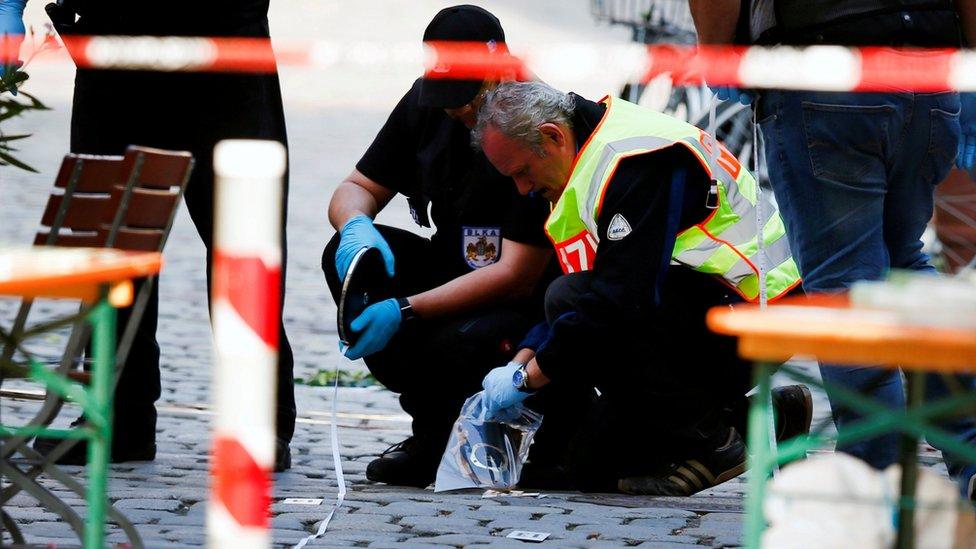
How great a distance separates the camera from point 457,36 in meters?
4.61

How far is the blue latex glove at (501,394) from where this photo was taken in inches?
165

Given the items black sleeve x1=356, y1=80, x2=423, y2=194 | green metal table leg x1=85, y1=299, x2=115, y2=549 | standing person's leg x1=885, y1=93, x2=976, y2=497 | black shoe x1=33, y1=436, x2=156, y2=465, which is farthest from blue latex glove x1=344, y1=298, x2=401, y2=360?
green metal table leg x1=85, y1=299, x2=115, y2=549

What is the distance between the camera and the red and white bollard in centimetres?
206

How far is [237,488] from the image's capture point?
2123 mm

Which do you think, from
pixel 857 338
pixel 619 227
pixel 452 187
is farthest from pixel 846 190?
pixel 857 338

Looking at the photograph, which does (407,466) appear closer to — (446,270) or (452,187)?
(446,270)

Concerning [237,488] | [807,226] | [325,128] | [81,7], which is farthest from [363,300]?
[325,128]

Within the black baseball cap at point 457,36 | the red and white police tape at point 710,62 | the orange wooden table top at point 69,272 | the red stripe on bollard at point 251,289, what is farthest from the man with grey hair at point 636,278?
the red stripe on bollard at point 251,289

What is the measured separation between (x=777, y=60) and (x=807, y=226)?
38cm

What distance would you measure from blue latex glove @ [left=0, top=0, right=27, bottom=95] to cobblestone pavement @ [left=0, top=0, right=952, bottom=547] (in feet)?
3.81

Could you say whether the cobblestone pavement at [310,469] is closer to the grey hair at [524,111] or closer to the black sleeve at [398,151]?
the black sleeve at [398,151]

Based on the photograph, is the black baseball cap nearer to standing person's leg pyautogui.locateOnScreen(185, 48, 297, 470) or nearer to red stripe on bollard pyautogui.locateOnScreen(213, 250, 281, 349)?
standing person's leg pyautogui.locateOnScreen(185, 48, 297, 470)

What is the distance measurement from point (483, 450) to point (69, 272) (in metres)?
2.06

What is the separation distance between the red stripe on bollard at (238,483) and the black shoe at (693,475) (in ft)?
7.53
